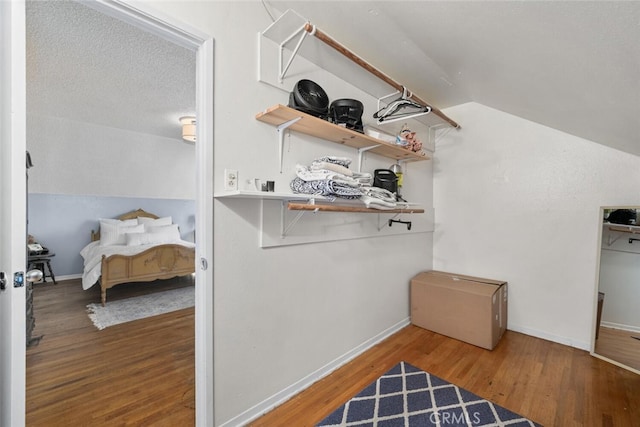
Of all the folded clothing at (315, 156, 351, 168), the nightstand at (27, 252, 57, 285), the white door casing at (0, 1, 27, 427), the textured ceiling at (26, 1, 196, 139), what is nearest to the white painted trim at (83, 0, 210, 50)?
the white door casing at (0, 1, 27, 427)

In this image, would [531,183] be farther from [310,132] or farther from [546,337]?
[310,132]

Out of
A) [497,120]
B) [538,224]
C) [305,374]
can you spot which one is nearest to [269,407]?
[305,374]

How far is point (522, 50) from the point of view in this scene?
4.77 feet

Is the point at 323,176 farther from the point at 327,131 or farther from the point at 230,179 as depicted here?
the point at 230,179

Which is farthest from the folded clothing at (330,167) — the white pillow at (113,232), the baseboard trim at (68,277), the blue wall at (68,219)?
the baseboard trim at (68,277)

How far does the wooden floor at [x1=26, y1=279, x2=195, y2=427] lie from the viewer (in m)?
1.64

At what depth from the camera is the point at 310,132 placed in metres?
1.79

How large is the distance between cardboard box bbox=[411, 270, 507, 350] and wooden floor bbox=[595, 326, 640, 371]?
677 mm

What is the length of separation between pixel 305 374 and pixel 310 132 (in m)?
1.64

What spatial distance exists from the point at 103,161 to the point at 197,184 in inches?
168

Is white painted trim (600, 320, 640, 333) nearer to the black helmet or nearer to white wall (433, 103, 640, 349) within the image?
white wall (433, 103, 640, 349)

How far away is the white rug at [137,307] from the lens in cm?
304

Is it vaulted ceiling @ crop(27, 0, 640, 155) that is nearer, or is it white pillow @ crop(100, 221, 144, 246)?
vaulted ceiling @ crop(27, 0, 640, 155)

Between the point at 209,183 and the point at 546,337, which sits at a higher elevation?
the point at 209,183
